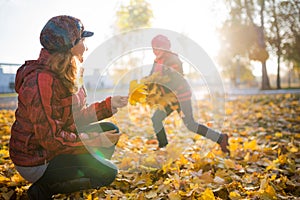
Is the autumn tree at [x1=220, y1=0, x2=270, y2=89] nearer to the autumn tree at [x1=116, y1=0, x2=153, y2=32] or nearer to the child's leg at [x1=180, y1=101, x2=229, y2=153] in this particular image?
the autumn tree at [x1=116, y1=0, x2=153, y2=32]

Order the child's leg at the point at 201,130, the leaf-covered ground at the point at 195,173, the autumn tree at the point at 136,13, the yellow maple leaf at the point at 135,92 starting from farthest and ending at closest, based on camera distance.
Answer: the autumn tree at the point at 136,13
the child's leg at the point at 201,130
the yellow maple leaf at the point at 135,92
the leaf-covered ground at the point at 195,173

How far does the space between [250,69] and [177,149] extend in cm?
3047

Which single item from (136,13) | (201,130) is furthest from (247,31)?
(201,130)

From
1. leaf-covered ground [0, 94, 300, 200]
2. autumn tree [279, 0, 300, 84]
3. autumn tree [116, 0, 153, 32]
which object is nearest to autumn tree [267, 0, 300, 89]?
autumn tree [279, 0, 300, 84]

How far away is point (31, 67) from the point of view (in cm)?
167

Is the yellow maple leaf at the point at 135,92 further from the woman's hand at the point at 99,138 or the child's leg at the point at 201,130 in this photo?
the child's leg at the point at 201,130

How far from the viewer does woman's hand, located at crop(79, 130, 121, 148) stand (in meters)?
1.87

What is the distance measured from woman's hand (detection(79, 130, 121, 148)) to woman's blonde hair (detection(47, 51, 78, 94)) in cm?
32

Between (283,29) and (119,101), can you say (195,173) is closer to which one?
(119,101)

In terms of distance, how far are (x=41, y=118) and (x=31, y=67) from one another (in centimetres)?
32

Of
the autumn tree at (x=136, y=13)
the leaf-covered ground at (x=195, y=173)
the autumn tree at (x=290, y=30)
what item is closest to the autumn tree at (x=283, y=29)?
the autumn tree at (x=290, y=30)

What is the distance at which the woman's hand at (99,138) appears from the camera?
187cm

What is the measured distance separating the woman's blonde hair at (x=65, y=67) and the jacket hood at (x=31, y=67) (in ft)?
0.11

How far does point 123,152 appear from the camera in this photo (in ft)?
10.1
